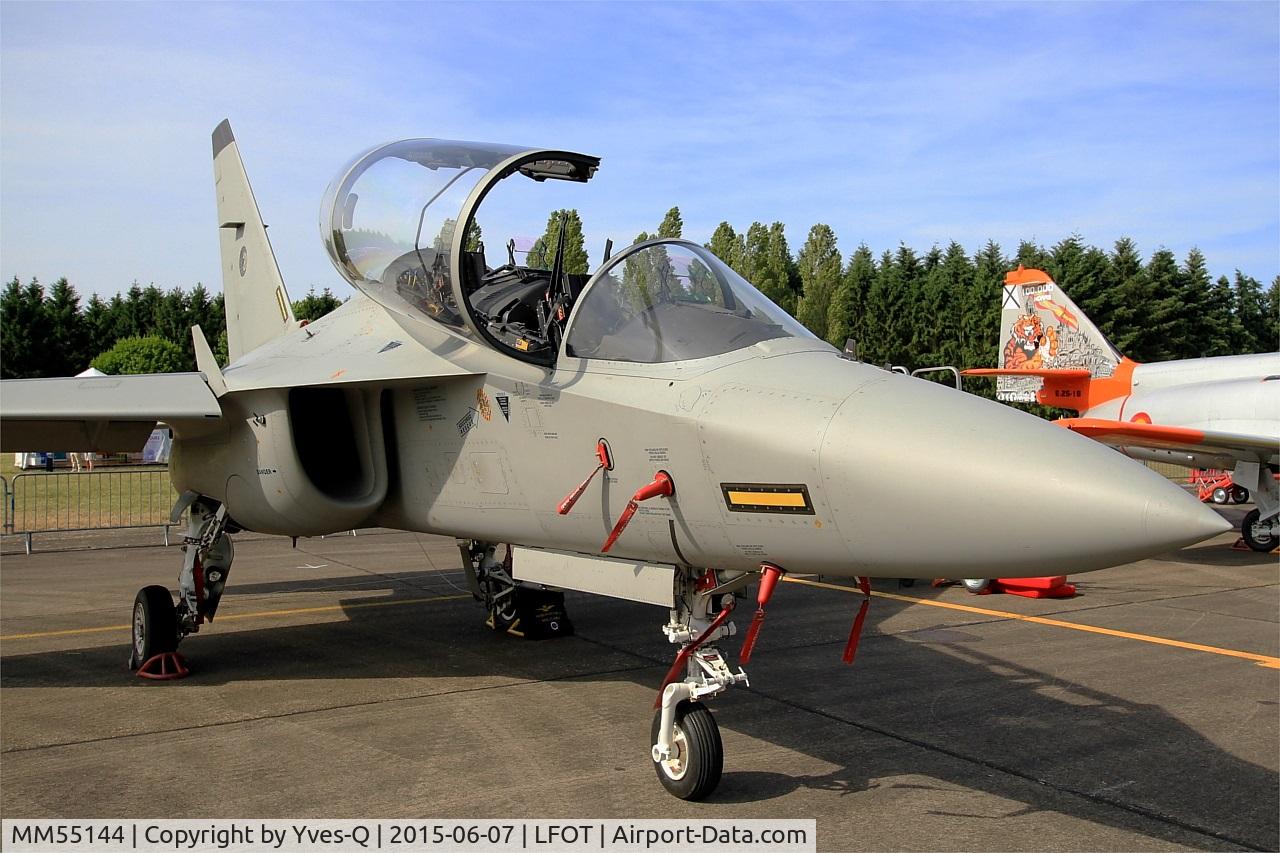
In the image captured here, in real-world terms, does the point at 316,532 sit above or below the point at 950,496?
below

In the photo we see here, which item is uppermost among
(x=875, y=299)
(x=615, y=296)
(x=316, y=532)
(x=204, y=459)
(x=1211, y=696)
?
(x=875, y=299)

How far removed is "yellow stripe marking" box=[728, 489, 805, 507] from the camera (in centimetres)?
387

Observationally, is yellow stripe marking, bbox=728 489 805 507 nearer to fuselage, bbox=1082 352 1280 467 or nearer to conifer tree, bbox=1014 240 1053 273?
fuselage, bbox=1082 352 1280 467

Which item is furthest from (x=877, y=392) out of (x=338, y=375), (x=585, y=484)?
(x=338, y=375)

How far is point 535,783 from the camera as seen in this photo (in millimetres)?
4711

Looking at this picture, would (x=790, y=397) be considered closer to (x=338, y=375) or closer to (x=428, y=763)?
(x=428, y=763)

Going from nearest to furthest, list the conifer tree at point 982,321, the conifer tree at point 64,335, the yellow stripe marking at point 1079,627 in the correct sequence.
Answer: the yellow stripe marking at point 1079,627
the conifer tree at point 982,321
the conifer tree at point 64,335

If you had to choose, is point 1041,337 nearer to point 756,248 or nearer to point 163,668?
point 163,668

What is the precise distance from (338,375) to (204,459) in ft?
6.07

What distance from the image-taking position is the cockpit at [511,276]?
4.71 m

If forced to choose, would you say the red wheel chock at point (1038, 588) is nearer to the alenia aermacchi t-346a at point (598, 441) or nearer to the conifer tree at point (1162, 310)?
the alenia aermacchi t-346a at point (598, 441)

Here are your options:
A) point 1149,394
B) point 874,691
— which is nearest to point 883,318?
point 1149,394
